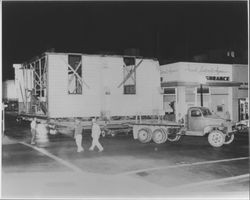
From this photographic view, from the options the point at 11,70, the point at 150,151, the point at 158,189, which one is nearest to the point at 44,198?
A: the point at 158,189

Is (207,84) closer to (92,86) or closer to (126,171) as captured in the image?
(92,86)

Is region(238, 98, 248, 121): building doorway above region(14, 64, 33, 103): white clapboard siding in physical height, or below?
below

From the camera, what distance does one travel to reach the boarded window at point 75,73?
1649 centimetres

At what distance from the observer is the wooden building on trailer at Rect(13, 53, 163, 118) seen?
631 inches

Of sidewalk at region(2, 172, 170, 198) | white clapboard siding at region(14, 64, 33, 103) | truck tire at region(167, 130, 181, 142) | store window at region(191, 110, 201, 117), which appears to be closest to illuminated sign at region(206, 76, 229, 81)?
truck tire at region(167, 130, 181, 142)

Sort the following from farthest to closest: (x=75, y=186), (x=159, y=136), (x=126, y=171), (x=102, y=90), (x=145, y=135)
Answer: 1. (x=102, y=90)
2. (x=145, y=135)
3. (x=159, y=136)
4. (x=126, y=171)
5. (x=75, y=186)

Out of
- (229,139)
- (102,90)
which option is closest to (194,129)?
(229,139)

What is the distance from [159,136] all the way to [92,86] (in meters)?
4.24

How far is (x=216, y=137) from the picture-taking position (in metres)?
15.5

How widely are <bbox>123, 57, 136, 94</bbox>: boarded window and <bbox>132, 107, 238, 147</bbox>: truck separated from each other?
210cm

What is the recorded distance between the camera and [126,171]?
10930 mm

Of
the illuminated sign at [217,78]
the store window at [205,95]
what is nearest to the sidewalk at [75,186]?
the store window at [205,95]

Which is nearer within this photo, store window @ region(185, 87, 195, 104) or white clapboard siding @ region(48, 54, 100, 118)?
white clapboard siding @ region(48, 54, 100, 118)

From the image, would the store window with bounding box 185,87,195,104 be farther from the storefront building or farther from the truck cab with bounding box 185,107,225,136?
the truck cab with bounding box 185,107,225,136
